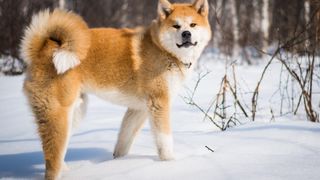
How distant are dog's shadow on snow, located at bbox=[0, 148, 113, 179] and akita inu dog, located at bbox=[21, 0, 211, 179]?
20cm

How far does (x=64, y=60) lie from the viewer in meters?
3.18

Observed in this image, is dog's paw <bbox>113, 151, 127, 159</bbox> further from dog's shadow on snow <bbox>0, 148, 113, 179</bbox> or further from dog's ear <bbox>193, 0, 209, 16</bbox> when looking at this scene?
dog's ear <bbox>193, 0, 209, 16</bbox>

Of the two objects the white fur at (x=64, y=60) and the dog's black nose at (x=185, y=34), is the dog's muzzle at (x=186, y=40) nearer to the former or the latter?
the dog's black nose at (x=185, y=34)

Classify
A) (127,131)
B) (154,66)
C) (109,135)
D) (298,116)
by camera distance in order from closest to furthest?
(154,66) → (127,131) → (109,135) → (298,116)

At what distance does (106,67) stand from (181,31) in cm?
65

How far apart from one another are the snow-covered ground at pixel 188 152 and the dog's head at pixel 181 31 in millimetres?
775

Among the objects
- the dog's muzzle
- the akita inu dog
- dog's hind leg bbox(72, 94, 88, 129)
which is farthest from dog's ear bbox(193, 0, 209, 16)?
dog's hind leg bbox(72, 94, 88, 129)

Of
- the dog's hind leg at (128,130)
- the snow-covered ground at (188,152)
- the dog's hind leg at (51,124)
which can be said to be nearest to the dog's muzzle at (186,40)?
the dog's hind leg at (128,130)

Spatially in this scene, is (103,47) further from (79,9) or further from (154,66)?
(79,9)

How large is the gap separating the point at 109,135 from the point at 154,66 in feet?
3.96

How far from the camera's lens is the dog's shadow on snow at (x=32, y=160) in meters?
3.35

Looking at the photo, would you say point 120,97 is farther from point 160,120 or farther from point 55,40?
point 55,40

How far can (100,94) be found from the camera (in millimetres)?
3482

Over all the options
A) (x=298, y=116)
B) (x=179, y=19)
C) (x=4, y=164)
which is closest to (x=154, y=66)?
(x=179, y=19)
